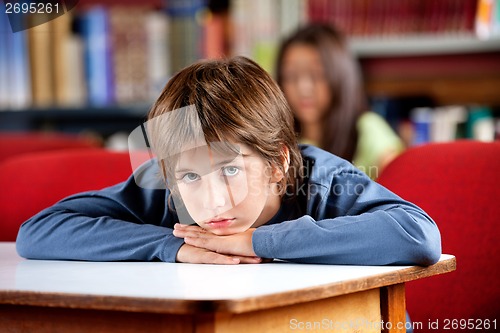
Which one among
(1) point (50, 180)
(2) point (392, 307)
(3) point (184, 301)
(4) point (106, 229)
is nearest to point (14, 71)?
(1) point (50, 180)

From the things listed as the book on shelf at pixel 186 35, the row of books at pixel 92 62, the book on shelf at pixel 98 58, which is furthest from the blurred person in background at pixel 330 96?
the book on shelf at pixel 98 58

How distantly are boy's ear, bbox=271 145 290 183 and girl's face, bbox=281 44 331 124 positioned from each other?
1654 millimetres

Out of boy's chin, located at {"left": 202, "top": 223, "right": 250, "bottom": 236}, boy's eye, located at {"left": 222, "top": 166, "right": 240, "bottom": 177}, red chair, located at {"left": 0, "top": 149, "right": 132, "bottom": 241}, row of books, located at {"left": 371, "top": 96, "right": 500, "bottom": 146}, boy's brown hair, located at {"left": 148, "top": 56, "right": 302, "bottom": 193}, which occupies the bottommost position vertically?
row of books, located at {"left": 371, "top": 96, "right": 500, "bottom": 146}

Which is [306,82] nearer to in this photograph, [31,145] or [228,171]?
[31,145]

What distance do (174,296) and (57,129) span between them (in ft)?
9.74

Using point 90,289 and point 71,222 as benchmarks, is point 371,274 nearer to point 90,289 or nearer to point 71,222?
point 90,289

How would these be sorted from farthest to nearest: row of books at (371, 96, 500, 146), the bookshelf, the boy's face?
the bookshelf < row of books at (371, 96, 500, 146) < the boy's face

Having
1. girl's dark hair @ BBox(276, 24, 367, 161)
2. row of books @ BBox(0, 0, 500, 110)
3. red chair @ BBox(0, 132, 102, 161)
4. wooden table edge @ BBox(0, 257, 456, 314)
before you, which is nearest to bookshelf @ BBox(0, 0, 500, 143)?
row of books @ BBox(0, 0, 500, 110)

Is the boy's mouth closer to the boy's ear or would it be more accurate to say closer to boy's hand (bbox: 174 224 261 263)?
boy's hand (bbox: 174 224 261 263)

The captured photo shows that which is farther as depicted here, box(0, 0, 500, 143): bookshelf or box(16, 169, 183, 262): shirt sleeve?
box(0, 0, 500, 143): bookshelf

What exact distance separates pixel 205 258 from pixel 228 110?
0.75ft

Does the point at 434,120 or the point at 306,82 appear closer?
the point at 306,82

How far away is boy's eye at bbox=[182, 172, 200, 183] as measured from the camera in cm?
131

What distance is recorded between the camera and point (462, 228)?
1688mm
